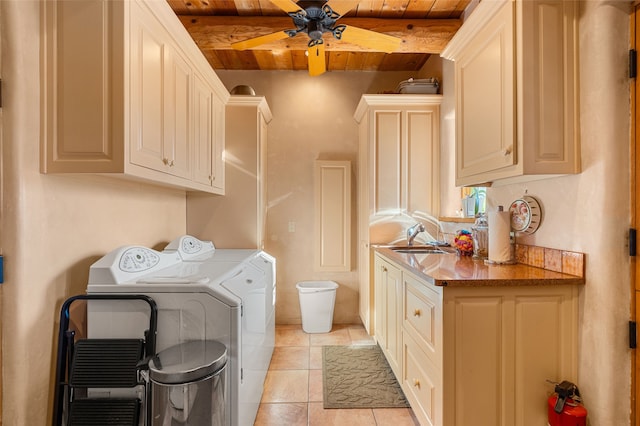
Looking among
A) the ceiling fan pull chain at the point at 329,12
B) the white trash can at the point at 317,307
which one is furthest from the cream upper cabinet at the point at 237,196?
the ceiling fan pull chain at the point at 329,12

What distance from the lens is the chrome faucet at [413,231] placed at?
9.12ft

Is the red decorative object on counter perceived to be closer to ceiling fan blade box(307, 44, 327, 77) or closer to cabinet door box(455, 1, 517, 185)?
cabinet door box(455, 1, 517, 185)

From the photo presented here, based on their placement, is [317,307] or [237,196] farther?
[317,307]

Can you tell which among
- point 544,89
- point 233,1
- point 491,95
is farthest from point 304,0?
point 544,89

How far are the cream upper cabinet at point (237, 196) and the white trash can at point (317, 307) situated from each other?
723mm

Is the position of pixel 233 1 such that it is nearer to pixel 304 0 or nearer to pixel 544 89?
pixel 304 0

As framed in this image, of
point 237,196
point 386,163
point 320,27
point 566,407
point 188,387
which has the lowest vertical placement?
point 566,407

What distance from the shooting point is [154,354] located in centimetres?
149

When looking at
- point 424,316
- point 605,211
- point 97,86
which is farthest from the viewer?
point 424,316

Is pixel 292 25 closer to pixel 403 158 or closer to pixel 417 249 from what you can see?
pixel 403 158

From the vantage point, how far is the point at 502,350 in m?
1.45

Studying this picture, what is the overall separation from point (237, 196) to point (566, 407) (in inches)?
109

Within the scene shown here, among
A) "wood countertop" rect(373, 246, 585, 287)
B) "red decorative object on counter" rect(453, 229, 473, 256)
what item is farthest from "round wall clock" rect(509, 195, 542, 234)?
"red decorative object on counter" rect(453, 229, 473, 256)

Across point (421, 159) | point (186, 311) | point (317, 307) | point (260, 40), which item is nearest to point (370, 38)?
point (260, 40)
